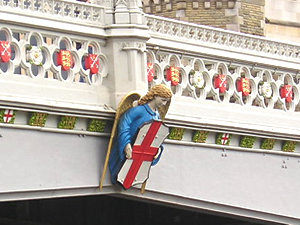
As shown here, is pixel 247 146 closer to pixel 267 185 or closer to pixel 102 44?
pixel 267 185

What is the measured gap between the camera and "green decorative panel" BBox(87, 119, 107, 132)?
70.7 ft

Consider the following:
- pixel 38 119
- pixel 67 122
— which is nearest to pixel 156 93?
pixel 67 122

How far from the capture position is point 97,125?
21.6m

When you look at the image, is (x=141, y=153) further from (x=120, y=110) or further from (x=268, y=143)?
(x=268, y=143)

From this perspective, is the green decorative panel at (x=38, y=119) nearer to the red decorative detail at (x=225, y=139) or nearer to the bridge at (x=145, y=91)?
the bridge at (x=145, y=91)

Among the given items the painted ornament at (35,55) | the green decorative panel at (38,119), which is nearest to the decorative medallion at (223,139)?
the green decorative panel at (38,119)

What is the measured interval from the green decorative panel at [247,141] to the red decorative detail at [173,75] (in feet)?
5.73

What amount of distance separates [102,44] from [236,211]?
3.78 metres

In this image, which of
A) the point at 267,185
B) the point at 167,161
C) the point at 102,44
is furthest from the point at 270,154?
the point at 102,44

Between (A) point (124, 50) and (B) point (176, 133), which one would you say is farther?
(B) point (176, 133)

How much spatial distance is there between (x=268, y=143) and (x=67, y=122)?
4637 mm

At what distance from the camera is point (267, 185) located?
2486 cm

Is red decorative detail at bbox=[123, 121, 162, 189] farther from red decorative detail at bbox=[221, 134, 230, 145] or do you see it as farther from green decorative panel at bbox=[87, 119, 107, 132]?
red decorative detail at bbox=[221, 134, 230, 145]

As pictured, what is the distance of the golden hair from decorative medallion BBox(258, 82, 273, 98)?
11.5 ft
